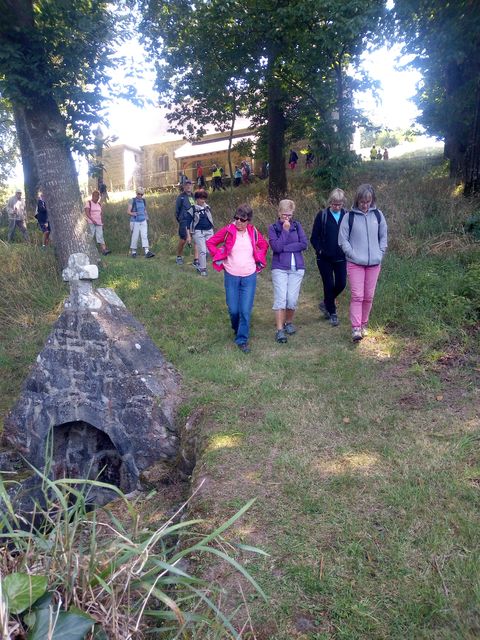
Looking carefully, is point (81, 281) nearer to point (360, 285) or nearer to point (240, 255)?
point (240, 255)

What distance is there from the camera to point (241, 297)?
6613mm

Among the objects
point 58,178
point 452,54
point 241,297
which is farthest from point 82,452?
point 452,54

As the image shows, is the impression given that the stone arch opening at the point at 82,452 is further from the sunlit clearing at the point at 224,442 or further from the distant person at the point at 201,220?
the distant person at the point at 201,220

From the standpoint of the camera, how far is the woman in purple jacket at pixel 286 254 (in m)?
6.57

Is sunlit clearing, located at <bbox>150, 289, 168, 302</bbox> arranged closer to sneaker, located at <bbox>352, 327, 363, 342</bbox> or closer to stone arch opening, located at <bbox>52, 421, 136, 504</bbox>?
stone arch opening, located at <bbox>52, 421, 136, 504</bbox>

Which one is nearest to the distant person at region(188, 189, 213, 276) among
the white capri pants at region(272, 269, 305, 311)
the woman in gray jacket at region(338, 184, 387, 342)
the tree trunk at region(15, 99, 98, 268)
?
the tree trunk at region(15, 99, 98, 268)

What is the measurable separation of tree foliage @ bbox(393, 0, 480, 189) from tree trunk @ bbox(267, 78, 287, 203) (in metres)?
4.10

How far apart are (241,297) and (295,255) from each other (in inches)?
34.9

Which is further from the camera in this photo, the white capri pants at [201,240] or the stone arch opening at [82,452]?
the white capri pants at [201,240]

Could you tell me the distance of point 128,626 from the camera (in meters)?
Result: 2.08

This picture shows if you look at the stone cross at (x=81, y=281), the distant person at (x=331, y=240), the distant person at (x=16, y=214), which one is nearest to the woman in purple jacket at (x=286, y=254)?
the distant person at (x=331, y=240)

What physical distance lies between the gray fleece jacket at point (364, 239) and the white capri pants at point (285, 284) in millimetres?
754

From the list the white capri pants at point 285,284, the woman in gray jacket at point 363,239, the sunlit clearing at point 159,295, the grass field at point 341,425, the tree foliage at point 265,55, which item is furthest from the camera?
the tree foliage at point 265,55

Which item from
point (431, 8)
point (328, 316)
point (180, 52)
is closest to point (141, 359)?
point (328, 316)
